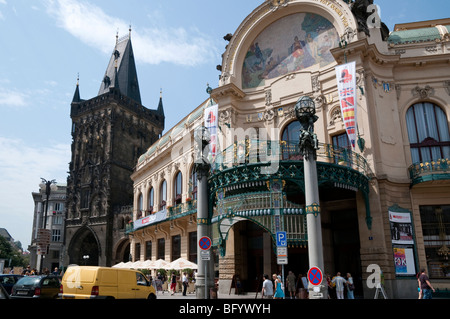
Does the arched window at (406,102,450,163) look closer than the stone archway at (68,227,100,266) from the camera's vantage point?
Yes

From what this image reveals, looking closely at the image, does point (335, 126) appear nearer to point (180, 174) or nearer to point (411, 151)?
point (411, 151)

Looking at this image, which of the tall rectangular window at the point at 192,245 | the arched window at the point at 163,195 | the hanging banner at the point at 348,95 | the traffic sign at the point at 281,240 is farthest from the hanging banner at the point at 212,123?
A: the arched window at the point at 163,195

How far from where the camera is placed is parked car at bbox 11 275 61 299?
A: 16.6 metres

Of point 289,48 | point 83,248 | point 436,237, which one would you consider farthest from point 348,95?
point 83,248

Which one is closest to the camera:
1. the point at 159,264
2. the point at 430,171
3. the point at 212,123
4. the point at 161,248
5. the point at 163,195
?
the point at 430,171

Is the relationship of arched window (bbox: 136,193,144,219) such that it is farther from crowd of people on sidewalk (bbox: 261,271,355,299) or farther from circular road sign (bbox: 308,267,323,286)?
circular road sign (bbox: 308,267,323,286)

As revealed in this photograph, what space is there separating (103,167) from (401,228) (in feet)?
163

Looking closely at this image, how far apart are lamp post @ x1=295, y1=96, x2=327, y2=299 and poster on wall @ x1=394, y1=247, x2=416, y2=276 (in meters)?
7.02

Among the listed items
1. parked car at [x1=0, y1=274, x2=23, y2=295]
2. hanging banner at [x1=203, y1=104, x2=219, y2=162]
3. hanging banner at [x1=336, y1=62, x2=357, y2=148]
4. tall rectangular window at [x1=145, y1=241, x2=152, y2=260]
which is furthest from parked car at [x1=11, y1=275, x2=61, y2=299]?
tall rectangular window at [x1=145, y1=241, x2=152, y2=260]

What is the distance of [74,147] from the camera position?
66.3 m

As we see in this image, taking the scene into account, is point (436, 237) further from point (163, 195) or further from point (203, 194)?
point (163, 195)

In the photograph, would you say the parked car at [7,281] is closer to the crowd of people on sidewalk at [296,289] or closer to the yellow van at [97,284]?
the yellow van at [97,284]

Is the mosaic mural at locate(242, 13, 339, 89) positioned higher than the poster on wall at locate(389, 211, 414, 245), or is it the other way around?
the mosaic mural at locate(242, 13, 339, 89)

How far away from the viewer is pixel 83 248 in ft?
208
